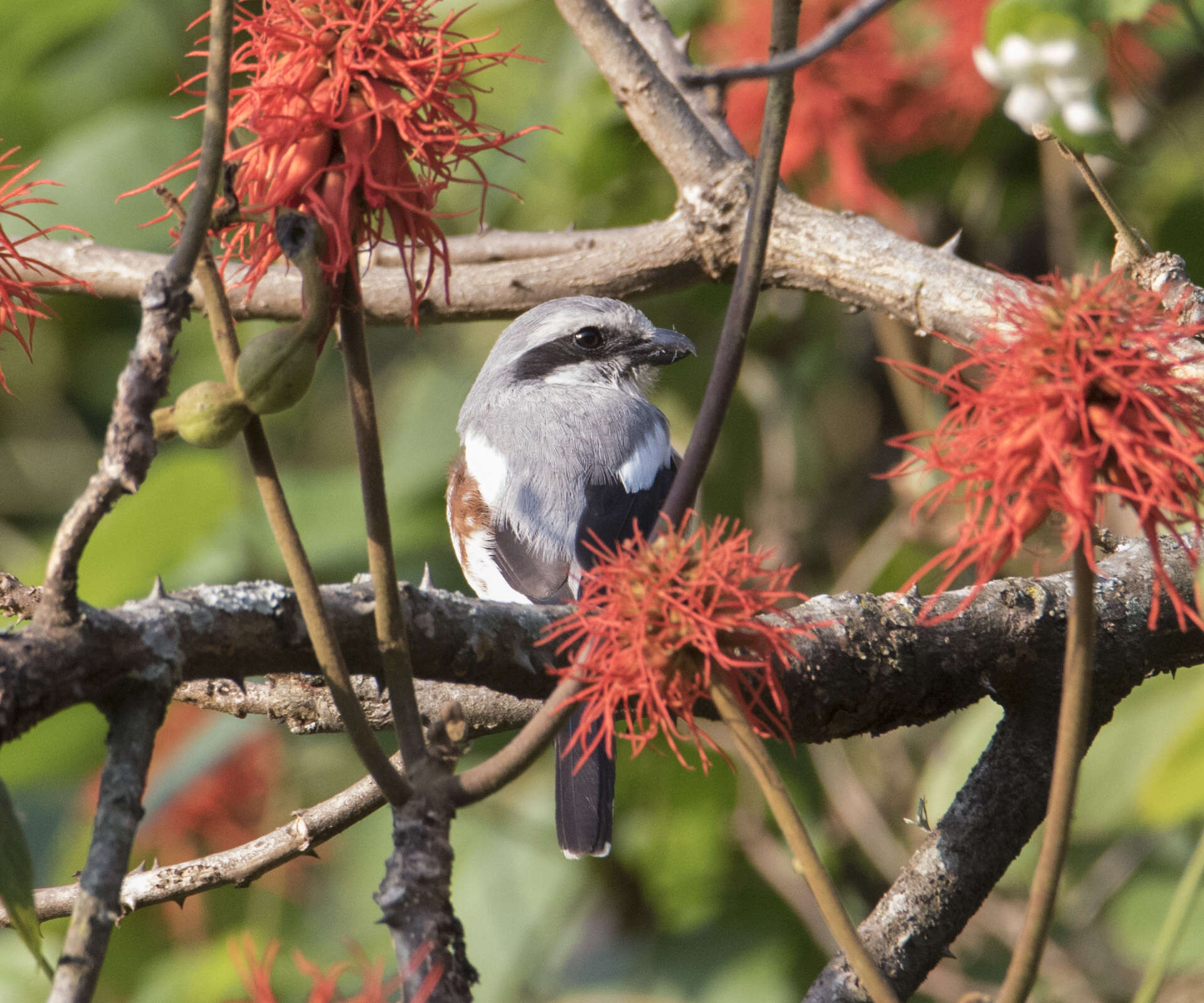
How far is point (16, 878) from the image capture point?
4.02 ft

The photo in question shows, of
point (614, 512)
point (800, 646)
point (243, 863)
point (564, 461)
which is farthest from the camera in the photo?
point (564, 461)

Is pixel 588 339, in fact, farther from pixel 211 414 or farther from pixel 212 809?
pixel 211 414

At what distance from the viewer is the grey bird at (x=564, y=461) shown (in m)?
3.25

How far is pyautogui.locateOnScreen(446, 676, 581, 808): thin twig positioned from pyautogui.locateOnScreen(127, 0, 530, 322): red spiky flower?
52 cm

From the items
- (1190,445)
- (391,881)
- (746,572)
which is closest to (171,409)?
(391,881)

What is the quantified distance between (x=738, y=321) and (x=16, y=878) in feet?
3.10

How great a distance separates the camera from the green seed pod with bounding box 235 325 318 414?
1208mm

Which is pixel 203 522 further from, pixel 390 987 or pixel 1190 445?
pixel 1190 445

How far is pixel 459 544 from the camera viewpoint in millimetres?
3812

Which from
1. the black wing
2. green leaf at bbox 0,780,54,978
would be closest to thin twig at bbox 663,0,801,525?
green leaf at bbox 0,780,54,978

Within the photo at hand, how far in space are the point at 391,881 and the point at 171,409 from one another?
1.77ft

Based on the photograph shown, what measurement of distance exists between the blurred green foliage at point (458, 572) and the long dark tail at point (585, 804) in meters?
1.17

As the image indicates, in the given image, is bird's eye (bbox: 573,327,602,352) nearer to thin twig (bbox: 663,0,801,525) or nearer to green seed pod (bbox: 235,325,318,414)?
thin twig (bbox: 663,0,801,525)

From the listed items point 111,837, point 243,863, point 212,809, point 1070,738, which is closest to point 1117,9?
point 1070,738
